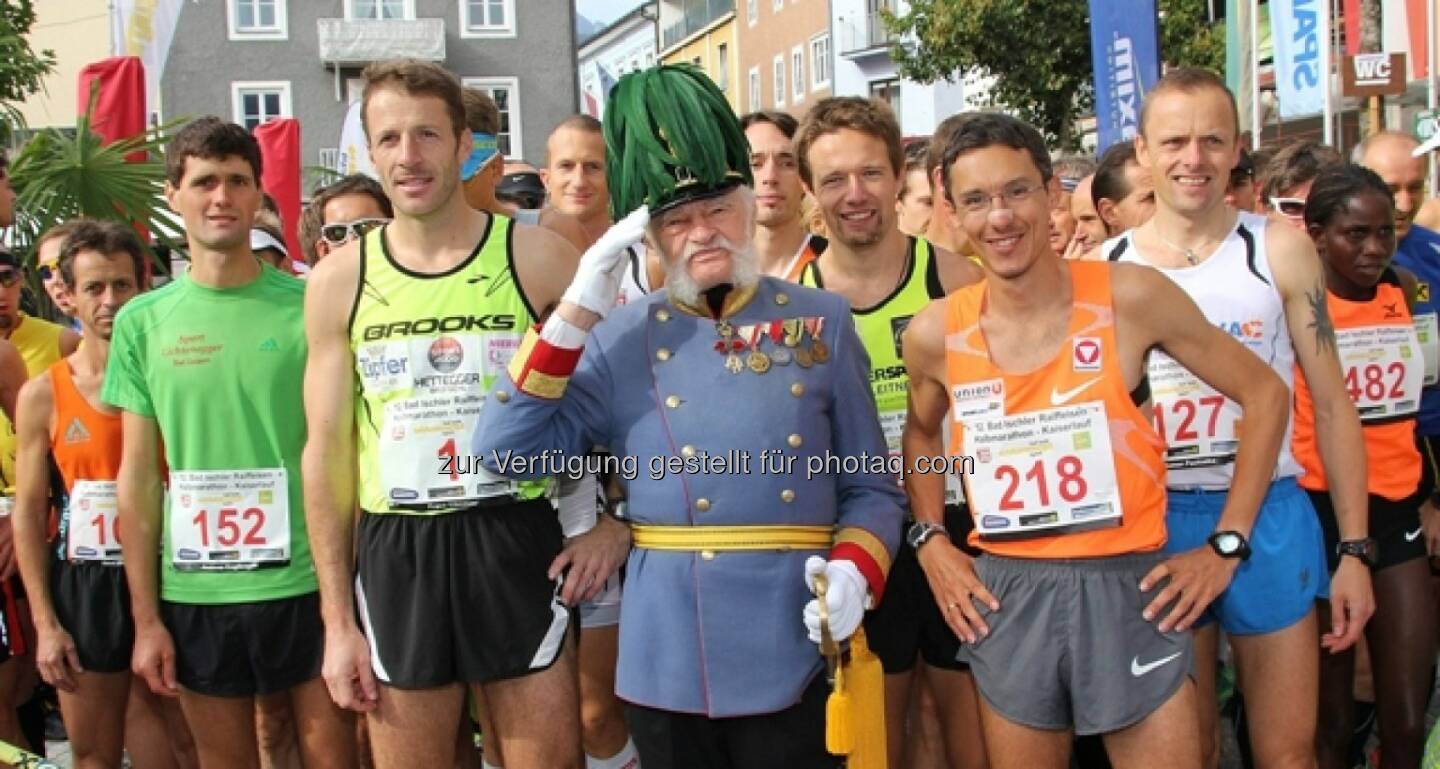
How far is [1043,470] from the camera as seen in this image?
3.12m

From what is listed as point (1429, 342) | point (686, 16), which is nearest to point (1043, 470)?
point (1429, 342)

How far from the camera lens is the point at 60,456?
438cm

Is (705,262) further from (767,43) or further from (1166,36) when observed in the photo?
(767,43)

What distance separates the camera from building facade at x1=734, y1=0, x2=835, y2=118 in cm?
4525

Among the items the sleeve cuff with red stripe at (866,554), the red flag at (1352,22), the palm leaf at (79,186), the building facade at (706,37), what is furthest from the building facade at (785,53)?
Result: the sleeve cuff with red stripe at (866,554)

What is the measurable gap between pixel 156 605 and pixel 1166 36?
70.1ft

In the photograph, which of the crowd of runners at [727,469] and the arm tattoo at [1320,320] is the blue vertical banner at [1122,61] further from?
the arm tattoo at [1320,320]

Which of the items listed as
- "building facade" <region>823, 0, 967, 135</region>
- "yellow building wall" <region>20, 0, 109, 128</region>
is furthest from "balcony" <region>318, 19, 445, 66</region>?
"building facade" <region>823, 0, 967, 135</region>

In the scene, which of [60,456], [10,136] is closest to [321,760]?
[60,456]

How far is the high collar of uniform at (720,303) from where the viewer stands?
309 cm

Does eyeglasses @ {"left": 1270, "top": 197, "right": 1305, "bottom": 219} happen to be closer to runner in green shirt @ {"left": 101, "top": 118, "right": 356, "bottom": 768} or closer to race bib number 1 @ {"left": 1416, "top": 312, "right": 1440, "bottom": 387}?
race bib number 1 @ {"left": 1416, "top": 312, "right": 1440, "bottom": 387}

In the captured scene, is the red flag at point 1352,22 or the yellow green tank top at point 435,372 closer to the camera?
the yellow green tank top at point 435,372

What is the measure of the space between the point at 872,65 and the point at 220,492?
40526mm

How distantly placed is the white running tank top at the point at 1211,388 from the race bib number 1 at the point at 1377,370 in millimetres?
947
